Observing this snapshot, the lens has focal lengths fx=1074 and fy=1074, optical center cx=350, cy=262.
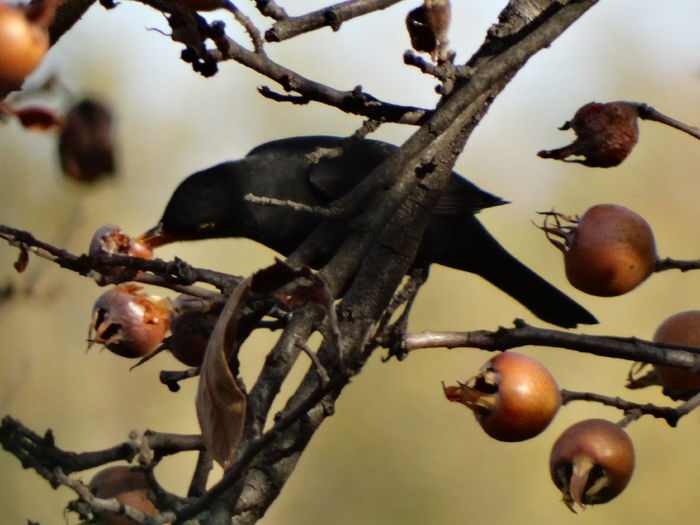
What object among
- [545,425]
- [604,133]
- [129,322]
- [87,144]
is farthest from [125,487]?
[604,133]

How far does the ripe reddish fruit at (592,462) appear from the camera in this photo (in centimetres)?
188

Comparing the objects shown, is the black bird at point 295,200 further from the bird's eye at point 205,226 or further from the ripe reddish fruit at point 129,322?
the ripe reddish fruit at point 129,322

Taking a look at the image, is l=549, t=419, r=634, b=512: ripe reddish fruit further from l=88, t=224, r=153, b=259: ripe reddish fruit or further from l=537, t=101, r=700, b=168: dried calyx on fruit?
l=88, t=224, r=153, b=259: ripe reddish fruit

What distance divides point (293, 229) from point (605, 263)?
1.82 m

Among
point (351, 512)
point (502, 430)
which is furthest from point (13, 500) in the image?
point (351, 512)

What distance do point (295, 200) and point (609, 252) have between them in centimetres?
197

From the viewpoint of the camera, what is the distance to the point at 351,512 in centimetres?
680

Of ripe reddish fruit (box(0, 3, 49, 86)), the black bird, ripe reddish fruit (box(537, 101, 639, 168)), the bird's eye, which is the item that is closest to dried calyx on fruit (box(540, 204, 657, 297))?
ripe reddish fruit (box(537, 101, 639, 168))

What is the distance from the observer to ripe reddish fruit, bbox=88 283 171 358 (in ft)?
7.24

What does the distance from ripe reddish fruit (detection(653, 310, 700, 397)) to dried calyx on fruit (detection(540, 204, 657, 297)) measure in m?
0.11

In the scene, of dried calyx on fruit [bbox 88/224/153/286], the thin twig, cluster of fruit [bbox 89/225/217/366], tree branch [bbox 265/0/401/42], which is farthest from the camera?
dried calyx on fruit [bbox 88/224/153/286]

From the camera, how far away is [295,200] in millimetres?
3854

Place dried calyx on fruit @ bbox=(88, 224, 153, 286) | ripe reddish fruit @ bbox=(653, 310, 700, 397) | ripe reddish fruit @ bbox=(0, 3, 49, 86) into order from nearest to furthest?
ripe reddish fruit @ bbox=(0, 3, 49, 86) < ripe reddish fruit @ bbox=(653, 310, 700, 397) < dried calyx on fruit @ bbox=(88, 224, 153, 286)

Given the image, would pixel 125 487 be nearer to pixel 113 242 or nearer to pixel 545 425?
pixel 545 425
